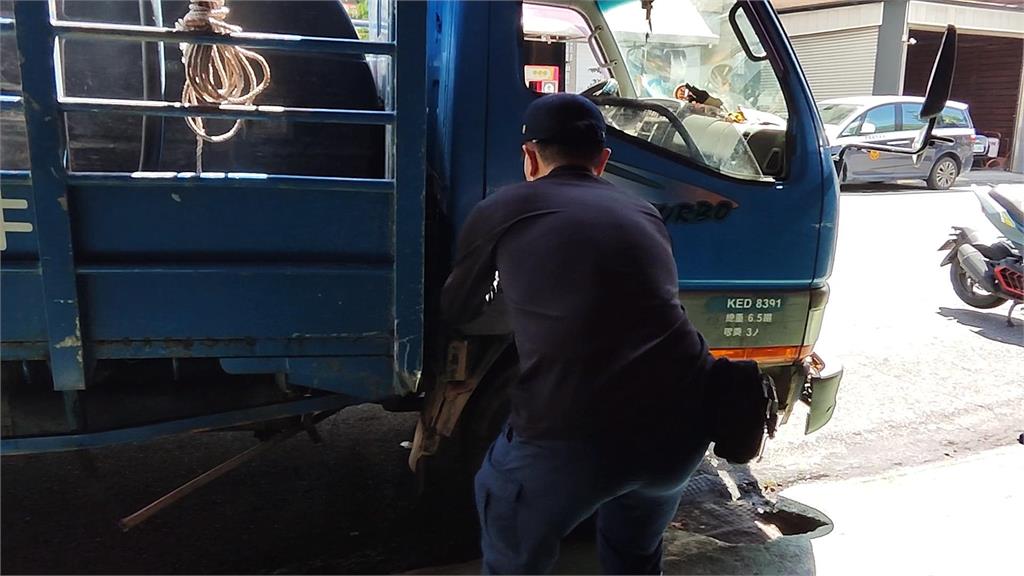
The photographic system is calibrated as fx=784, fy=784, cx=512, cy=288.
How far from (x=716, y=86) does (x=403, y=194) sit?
1552 mm

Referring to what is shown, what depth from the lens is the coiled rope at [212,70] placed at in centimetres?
222

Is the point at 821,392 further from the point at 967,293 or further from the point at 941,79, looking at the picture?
the point at 967,293

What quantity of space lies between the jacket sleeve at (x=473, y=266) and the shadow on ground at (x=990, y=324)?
5583 mm

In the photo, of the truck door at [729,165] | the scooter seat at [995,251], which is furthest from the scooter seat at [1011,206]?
the truck door at [729,165]

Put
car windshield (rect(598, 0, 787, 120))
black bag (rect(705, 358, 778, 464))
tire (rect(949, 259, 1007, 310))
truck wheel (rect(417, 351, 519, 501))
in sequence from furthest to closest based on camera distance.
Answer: tire (rect(949, 259, 1007, 310)) → car windshield (rect(598, 0, 787, 120)) → truck wheel (rect(417, 351, 519, 501)) → black bag (rect(705, 358, 778, 464))

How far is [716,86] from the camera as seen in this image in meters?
3.23

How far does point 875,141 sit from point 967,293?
680 centimetres

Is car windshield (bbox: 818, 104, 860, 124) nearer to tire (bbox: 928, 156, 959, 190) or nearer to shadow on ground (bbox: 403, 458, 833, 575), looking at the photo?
tire (bbox: 928, 156, 959, 190)

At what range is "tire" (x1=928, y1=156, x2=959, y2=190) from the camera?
14211 millimetres

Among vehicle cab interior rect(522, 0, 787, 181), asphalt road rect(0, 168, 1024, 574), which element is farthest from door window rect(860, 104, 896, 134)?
vehicle cab interior rect(522, 0, 787, 181)

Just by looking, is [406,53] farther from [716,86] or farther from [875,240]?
[875,240]

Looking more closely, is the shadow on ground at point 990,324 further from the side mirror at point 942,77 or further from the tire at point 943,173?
the tire at point 943,173

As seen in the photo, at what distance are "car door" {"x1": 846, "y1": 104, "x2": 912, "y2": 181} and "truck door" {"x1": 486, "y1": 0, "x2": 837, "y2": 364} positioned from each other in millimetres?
10499

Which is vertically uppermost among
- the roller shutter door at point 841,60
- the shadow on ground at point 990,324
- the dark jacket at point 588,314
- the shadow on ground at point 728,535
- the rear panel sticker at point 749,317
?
the roller shutter door at point 841,60
